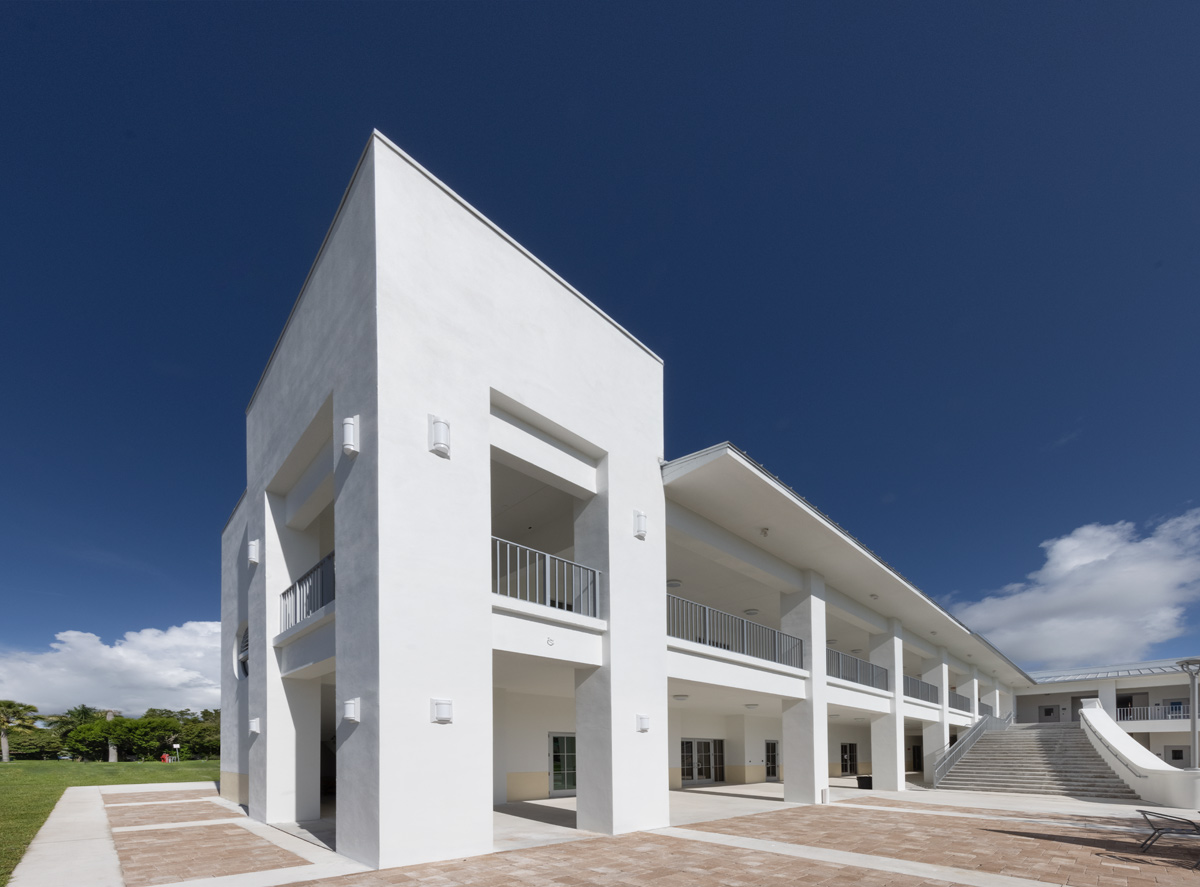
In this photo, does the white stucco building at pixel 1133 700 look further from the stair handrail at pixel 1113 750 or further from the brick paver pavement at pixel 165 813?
the brick paver pavement at pixel 165 813

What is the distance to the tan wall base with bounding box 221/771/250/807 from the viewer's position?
57.2ft

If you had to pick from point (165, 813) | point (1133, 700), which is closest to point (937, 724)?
point (165, 813)

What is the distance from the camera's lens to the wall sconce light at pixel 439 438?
9.45 m

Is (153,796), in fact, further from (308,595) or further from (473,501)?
(473,501)

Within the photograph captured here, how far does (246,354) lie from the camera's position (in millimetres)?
29516

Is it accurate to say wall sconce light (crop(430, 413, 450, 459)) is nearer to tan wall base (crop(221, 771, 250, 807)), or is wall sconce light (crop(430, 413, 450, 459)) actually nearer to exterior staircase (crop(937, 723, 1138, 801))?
tan wall base (crop(221, 771, 250, 807))

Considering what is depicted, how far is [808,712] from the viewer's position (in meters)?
17.8

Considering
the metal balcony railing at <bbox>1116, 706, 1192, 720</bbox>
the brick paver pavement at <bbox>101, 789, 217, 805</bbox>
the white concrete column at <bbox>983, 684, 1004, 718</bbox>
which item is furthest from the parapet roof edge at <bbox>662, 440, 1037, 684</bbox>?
the white concrete column at <bbox>983, 684, 1004, 718</bbox>

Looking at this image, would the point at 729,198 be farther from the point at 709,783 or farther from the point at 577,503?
the point at 709,783

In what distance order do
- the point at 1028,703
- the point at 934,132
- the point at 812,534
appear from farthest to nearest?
the point at 1028,703
the point at 934,132
the point at 812,534

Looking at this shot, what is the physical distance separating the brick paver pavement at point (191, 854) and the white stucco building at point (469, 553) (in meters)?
1.26

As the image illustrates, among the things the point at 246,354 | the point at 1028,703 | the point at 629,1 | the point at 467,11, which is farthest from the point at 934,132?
the point at 1028,703

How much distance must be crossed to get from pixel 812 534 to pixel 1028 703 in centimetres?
5240

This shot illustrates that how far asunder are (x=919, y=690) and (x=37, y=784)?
33.6m
